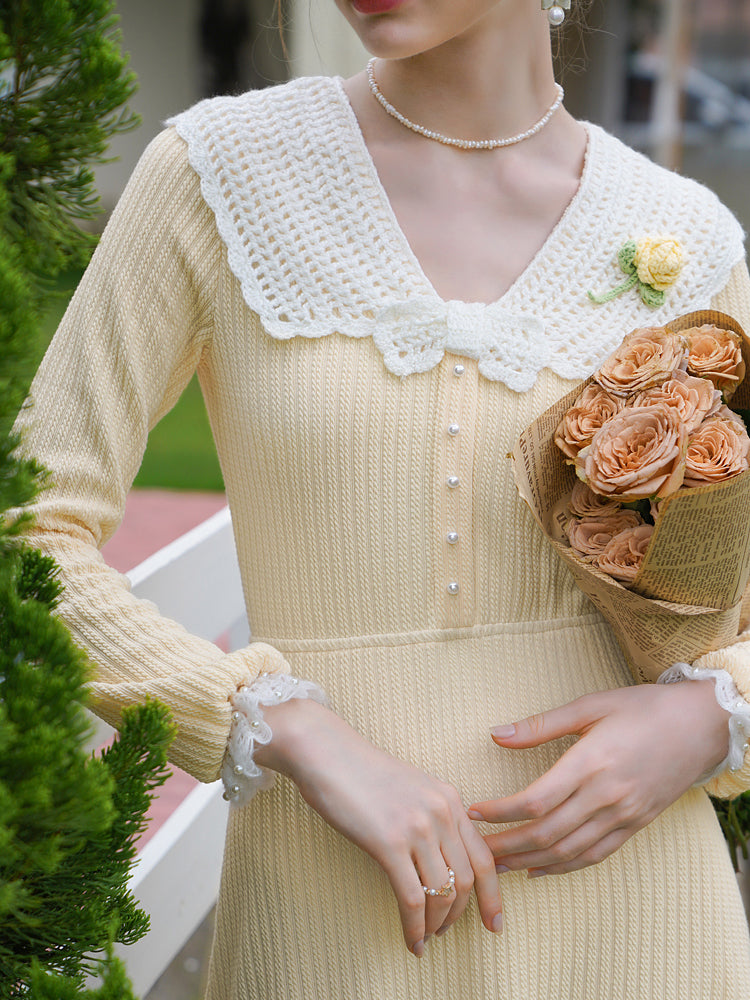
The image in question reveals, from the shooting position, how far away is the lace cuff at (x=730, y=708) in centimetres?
113

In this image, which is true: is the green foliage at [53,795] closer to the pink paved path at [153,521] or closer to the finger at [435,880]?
the finger at [435,880]

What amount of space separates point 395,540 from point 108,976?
60 cm

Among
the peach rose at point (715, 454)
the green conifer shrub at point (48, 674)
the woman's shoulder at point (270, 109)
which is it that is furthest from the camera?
the woman's shoulder at point (270, 109)

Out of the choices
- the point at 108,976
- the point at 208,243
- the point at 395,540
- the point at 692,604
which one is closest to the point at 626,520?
the point at 692,604

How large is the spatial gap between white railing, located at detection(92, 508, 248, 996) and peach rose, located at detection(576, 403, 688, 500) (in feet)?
2.62

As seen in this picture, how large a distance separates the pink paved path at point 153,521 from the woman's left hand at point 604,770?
4.13 metres

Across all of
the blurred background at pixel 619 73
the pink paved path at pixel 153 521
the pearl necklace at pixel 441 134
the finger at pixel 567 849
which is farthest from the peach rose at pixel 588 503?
the blurred background at pixel 619 73

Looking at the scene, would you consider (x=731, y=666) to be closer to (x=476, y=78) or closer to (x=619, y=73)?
(x=476, y=78)

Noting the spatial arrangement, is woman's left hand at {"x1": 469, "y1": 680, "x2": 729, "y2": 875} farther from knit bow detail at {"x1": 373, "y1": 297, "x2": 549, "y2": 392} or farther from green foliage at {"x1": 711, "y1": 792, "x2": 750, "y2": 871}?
green foliage at {"x1": 711, "y1": 792, "x2": 750, "y2": 871}

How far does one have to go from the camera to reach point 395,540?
46.4 inches

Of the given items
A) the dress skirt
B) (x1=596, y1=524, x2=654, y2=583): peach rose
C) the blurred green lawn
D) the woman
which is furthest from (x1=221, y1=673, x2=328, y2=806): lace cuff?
the blurred green lawn

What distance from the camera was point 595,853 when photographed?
3.59 feet

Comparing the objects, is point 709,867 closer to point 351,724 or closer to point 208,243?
point 351,724

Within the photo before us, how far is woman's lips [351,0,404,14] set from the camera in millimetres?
1058
